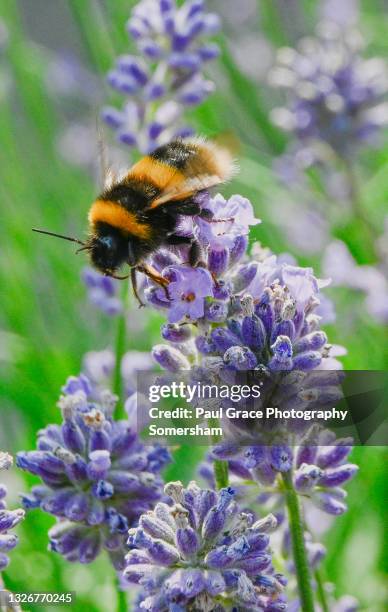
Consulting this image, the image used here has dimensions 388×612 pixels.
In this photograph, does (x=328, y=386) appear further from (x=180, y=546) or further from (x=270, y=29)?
(x=270, y=29)

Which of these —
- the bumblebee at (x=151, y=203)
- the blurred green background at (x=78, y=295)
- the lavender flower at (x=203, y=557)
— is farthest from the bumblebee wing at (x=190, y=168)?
the lavender flower at (x=203, y=557)

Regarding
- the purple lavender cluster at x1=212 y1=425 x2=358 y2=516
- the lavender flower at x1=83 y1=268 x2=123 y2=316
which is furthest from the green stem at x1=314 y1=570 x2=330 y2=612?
the lavender flower at x1=83 y1=268 x2=123 y2=316

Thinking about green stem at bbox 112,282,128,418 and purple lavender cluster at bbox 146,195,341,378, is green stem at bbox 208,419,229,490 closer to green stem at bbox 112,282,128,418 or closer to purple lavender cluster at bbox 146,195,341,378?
purple lavender cluster at bbox 146,195,341,378

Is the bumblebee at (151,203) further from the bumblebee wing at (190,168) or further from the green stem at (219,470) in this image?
the green stem at (219,470)

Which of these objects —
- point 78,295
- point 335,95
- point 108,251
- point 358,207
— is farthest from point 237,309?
point 335,95

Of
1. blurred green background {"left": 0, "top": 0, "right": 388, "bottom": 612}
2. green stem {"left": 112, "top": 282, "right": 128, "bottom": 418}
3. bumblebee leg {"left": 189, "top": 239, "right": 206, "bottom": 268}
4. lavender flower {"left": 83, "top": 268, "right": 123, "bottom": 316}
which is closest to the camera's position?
bumblebee leg {"left": 189, "top": 239, "right": 206, "bottom": 268}

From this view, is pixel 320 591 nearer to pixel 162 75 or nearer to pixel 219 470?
pixel 219 470

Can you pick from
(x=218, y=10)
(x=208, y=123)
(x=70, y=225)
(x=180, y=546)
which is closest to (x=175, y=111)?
(x=208, y=123)
